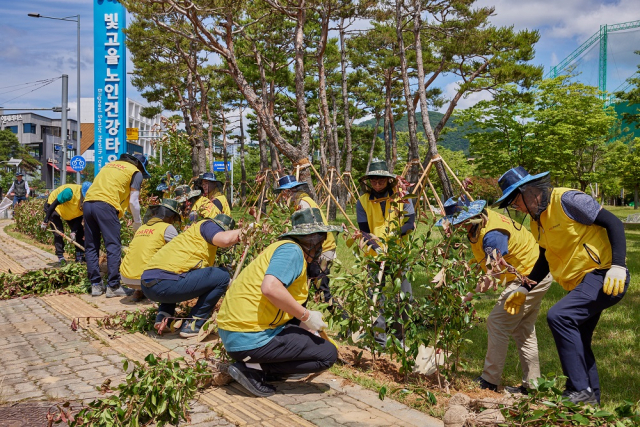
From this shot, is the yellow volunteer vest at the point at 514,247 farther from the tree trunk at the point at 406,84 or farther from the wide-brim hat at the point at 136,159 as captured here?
the tree trunk at the point at 406,84

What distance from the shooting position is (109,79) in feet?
48.3

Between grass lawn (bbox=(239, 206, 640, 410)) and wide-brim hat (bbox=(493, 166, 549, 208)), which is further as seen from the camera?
grass lawn (bbox=(239, 206, 640, 410))

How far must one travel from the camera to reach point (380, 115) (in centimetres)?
3650

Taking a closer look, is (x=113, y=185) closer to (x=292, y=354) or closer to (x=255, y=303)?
(x=255, y=303)

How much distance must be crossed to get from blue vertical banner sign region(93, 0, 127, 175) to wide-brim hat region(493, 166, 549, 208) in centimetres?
1295

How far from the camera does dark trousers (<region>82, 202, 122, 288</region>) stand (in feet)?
24.2

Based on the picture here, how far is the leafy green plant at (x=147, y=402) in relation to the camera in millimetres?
3172

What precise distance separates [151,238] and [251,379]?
3.06 m

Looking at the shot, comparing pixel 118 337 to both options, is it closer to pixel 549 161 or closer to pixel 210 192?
pixel 210 192

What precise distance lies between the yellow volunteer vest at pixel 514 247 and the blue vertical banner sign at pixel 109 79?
1262 cm

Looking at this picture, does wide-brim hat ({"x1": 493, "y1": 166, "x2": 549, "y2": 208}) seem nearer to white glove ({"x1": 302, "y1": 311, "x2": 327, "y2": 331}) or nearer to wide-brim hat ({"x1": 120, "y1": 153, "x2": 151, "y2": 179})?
white glove ({"x1": 302, "y1": 311, "x2": 327, "y2": 331})

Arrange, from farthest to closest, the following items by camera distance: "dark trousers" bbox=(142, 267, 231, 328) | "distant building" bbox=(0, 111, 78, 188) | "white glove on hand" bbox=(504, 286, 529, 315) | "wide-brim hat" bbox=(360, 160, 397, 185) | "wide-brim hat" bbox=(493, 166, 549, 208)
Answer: "distant building" bbox=(0, 111, 78, 188)
"dark trousers" bbox=(142, 267, 231, 328)
"wide-brim hat" bbox=(360, 160, 397, 185)
"white glove on hand" bbox=(504, 286, 529, 315)
"wide-brim hat" bbox=(493, 166, 549, 208)

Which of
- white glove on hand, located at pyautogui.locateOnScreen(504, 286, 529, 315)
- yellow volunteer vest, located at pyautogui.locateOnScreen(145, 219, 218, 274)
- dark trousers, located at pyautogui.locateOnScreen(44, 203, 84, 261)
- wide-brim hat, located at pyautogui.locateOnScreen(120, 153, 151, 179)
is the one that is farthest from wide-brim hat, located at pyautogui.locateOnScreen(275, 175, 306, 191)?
dark trousers, located at pyautogui.locateOnScreen(44, 203, 84, 261)

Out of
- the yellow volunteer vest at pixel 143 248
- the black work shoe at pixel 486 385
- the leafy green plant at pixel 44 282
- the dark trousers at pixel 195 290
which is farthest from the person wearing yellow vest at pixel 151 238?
the black work shoe at pixel 486 385
